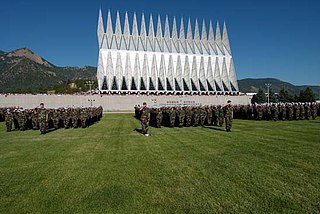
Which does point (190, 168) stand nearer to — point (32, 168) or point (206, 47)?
point (32, 168)

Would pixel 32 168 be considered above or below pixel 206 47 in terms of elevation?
below

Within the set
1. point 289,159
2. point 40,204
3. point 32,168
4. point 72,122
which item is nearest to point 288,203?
point 289,159

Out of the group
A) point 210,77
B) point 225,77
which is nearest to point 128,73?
point 210,77

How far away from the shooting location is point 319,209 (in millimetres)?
3623

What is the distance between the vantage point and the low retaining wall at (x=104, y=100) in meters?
35.2

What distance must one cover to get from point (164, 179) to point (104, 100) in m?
36.2

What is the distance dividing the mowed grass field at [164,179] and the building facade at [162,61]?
59270 mm

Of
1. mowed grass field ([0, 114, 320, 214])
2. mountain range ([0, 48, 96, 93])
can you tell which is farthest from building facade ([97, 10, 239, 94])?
mowed grass field ([0, 114, 320, 214])

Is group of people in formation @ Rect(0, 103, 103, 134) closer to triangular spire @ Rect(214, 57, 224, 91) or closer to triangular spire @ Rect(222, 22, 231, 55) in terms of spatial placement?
triangular spire @ Rect(214, 57, 224, 91)

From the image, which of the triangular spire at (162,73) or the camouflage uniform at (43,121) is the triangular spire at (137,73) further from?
the camouflage uniform at (43,121)

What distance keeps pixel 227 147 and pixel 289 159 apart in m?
2.19

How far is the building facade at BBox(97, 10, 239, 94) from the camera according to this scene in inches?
2721

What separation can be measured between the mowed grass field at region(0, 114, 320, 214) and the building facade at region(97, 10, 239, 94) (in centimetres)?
5927

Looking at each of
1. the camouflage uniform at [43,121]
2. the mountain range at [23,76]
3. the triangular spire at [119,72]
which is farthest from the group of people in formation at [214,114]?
the mountain range at [23,76]
